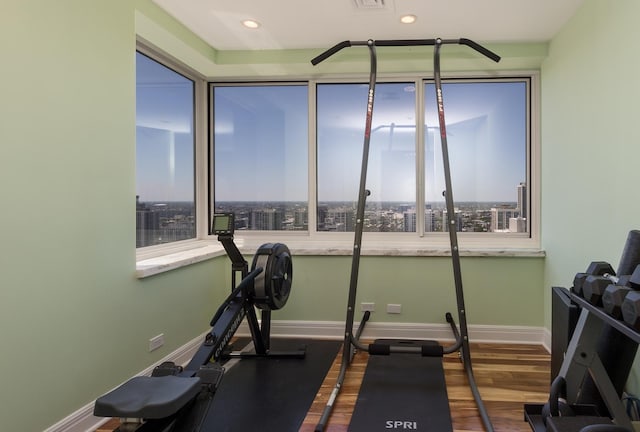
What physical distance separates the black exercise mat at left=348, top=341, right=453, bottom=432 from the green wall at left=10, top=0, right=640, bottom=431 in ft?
2.18

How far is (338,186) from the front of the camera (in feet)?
12.5

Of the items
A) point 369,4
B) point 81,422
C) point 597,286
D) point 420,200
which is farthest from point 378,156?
point 81,422

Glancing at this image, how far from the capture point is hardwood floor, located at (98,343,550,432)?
2.16 meters

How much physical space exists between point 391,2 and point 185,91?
2045 millimetres

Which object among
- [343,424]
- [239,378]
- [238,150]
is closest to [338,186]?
[238,150]

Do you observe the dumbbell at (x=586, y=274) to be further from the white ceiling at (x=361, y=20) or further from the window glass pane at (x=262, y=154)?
the window glass pane at (x=262, y=154)

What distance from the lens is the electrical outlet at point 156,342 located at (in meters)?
2.62

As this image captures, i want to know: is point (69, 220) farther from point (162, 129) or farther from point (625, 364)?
point (625, 364)

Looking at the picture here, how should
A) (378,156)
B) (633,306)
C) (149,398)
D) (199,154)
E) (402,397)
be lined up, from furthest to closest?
(199,154), (378,156), (402,397), (149,398), (633,306)

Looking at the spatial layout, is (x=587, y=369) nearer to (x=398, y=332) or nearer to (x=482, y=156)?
(x=398, y=332)

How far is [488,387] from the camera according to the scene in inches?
101

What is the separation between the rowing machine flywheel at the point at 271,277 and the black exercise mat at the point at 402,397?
2.72ft

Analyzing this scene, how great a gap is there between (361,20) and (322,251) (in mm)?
1914

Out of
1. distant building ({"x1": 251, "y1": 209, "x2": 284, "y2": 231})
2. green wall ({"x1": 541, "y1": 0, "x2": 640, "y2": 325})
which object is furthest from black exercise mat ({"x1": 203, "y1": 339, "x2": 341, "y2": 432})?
→ green wall ({"x1": 541, "y1": 0, "x2": 640, "y2": 325})
